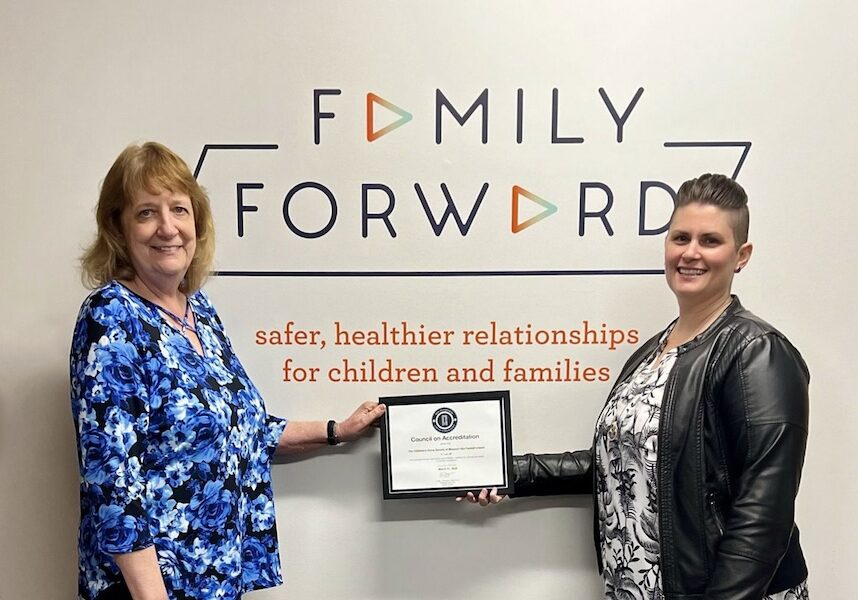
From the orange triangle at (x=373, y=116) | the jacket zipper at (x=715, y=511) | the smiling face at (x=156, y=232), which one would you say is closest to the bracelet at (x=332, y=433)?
the smiling face at (x=156, y=232)

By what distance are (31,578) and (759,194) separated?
2074mm

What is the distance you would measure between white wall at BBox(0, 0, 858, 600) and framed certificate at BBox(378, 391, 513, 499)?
0.09m

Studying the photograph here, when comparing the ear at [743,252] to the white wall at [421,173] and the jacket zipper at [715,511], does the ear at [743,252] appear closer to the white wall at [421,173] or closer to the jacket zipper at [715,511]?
the white wall at [421,173]

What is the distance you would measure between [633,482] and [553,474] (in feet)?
1.05

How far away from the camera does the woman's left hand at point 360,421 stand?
1.80m

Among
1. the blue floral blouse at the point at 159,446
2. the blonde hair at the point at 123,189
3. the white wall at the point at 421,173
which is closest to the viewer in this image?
the blue floral blouse at the point at 159,446

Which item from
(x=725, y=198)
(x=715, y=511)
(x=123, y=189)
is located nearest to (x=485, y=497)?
(x=715, y=511)

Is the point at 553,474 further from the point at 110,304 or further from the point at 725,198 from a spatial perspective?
the point at 110,304

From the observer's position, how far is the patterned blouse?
1.48 meters

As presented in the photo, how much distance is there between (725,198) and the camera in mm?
1460

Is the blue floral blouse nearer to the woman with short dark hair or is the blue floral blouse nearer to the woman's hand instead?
the woman's hand

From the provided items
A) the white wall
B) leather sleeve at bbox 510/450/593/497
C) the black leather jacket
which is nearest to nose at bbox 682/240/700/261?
the black leather jacket

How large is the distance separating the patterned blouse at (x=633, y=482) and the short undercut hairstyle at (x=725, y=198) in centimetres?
28

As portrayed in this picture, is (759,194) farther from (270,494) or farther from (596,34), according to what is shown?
(270,494)
